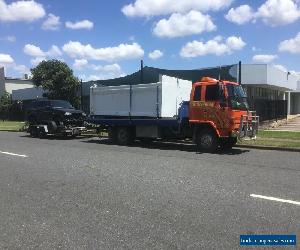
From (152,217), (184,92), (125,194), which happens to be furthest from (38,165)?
(184,92)

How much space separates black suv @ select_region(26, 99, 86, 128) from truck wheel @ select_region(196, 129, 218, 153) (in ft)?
29.2

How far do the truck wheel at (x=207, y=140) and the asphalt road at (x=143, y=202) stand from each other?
2579 mm

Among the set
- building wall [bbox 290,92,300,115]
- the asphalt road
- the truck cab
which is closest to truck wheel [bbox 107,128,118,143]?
the truck cab

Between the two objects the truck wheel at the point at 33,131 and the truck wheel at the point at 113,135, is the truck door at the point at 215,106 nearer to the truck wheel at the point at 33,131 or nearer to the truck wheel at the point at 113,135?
the truck wheel at the point at 113,135

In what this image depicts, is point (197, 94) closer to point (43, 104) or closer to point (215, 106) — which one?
point (215, 106)

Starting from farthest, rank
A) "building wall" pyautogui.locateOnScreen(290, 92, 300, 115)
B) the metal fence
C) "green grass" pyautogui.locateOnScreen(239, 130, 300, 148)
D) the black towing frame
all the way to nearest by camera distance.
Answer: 1. "building wall" pyautogui.locateOnScreen(290, 92, 300, 115)
2. the metal fence
3. the black towing frame
4. "green grass" pyautogui.locateOnScreen(239, 130, 300, 148)

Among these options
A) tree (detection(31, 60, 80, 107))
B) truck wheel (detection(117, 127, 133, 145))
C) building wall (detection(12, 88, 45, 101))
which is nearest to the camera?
truck wheel (detection(117, 127, 133, 145))

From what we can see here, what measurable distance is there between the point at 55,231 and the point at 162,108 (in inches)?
473

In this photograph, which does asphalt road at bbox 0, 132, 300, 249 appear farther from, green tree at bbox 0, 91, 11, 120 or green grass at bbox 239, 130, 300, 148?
green tree at bbox 0, 91, 11, 120

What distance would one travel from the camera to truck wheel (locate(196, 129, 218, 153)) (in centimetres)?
→ 1630

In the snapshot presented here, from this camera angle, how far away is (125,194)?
8.55 metres

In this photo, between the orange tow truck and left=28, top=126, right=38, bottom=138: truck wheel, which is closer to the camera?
the orange tow truck

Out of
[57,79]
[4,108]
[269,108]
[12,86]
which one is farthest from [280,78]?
[12,86]

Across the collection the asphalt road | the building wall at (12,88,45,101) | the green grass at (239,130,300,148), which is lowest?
the asphalt road
